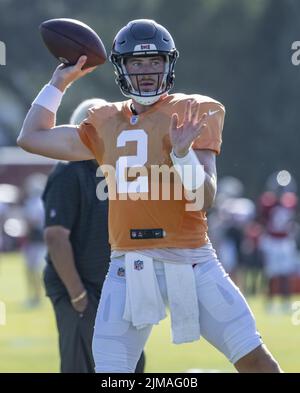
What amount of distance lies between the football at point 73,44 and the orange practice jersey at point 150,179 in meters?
0.48

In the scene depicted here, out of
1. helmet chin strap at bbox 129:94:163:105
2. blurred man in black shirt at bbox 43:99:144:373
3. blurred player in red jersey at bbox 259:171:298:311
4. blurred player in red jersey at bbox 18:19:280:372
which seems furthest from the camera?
blurred player in red jersey at bbox 259:171:298:311

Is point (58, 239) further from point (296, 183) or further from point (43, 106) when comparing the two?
point (296, 183)

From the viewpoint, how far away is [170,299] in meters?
4.71

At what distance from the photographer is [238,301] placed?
470 centimetres

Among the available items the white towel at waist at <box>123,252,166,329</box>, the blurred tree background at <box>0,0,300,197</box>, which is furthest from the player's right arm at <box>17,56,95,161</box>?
the blurred tree background at <box>0,0,300,197</box>

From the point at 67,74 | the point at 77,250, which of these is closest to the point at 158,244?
the point at 67,74

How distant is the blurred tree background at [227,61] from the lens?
27719 millimetres

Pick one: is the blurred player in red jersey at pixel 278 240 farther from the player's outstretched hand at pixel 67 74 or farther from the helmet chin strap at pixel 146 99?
the helmet chin strap at pixel 146 99

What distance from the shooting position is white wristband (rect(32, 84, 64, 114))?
16.5 feet

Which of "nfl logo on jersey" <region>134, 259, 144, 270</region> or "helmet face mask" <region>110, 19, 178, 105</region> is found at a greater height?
"helmet face mask" <region>110, 19, 178, 105</region>

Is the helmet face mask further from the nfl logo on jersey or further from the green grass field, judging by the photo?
the green grass field

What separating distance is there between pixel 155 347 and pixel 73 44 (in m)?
5.23

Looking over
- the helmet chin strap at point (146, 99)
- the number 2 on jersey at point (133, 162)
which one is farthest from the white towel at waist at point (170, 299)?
the helmet chin strap at point (146, 99)

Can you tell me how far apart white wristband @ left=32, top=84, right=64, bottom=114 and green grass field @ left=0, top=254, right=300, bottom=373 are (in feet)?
11.2
